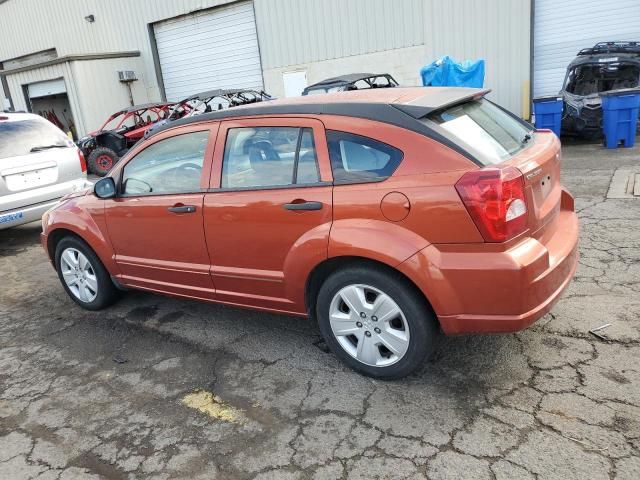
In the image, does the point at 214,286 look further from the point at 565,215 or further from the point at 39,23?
the point at 39,23

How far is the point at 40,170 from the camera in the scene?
6.75 meters

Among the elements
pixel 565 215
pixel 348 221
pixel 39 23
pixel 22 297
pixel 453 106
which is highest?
pixel 39 23

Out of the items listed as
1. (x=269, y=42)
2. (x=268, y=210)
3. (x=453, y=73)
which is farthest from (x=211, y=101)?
(x=268, y=210)

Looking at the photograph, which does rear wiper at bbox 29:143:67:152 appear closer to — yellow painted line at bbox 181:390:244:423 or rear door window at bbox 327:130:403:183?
yellow painted line at bbox 181:390:244:423

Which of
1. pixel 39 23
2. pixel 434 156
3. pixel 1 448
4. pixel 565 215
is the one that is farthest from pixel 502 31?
pixel 39 23

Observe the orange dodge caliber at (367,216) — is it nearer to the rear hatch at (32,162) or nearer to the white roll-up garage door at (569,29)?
the rear hatch at (32,162)

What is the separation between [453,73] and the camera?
11.1 metres

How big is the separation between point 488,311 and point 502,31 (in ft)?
35.6

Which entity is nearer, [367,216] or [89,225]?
[367,216]

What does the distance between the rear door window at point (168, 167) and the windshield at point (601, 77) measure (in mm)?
8797

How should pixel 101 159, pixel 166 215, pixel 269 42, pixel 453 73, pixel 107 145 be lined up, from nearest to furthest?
pixel 166 215 → pixel 453 73 → pixel 101 159 → pixel 107 145 → pixel 269 42

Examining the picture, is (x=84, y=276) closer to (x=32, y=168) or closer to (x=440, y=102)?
(x=32, y=168)

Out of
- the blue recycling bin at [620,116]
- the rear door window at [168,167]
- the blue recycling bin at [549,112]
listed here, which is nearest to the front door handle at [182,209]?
the rear door window at [168,167]

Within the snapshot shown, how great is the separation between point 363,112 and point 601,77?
8920 mm
